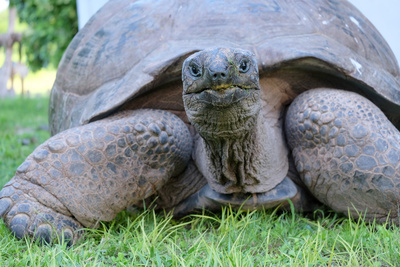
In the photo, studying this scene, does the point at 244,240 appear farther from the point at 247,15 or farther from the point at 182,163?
the point at 247,15

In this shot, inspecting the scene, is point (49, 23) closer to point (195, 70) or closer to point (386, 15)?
point (386, 15)

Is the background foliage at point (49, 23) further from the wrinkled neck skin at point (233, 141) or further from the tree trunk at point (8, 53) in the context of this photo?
the wrinkled neck skin at point (233, 141)

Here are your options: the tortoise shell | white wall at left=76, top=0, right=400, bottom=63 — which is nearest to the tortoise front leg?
the tortoise shell

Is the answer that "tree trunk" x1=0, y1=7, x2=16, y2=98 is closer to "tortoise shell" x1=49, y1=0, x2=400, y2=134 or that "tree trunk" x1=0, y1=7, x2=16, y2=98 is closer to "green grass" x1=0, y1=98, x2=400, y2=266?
"tortoise shell" x1=49, y1=0, x2=400, y2=134

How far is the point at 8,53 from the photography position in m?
14.0

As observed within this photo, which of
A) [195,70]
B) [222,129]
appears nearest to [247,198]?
[222,129]

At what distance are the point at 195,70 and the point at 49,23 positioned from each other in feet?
27.0

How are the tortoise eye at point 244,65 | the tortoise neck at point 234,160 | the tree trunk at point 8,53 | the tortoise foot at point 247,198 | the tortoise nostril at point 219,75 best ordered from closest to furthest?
the tortoise nostril at point 219,75, the tortoise eye at point 244,65, the tortoise neck at point 234,160, the tortoise foot at point 247,198, the tree trunk at point 8,53

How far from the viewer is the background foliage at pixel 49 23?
9.12m

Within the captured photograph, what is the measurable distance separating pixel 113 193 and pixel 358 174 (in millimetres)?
1201

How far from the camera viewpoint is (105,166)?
2.59 meters

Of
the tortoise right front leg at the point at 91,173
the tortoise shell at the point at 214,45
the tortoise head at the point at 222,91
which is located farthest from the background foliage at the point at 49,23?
the tortoise head at the point at 222,91

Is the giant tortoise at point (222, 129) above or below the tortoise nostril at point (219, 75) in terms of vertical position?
below

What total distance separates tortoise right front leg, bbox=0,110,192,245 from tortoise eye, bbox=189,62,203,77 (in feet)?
2.42
